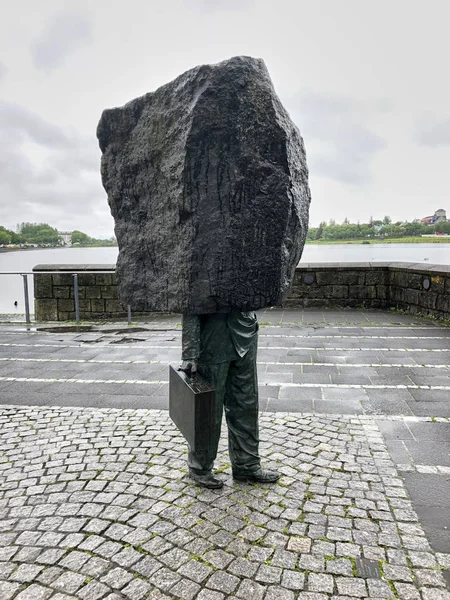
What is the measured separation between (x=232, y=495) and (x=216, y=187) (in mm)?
2019

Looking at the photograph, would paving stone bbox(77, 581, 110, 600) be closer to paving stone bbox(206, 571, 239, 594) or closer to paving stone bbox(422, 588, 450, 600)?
paving stone bbox(206, 571, 239, 594)

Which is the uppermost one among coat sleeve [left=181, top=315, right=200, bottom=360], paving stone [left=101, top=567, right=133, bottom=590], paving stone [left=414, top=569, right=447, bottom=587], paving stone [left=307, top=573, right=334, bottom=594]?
coat sleeve [left=181, top=315, right=200, bottom=360]

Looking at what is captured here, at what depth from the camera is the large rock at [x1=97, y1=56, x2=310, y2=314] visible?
2.74 m

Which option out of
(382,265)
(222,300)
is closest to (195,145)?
(222,300)

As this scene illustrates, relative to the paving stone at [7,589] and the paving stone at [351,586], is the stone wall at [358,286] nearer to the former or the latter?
the paving stone at [351,586]

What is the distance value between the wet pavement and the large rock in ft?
4.27

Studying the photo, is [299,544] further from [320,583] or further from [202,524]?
[202,524]

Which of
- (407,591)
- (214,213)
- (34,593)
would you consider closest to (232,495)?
(407,591)

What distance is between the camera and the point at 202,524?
2904 mm

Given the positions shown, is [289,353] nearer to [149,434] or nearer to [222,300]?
[149,434]

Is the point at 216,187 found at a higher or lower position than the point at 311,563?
higher

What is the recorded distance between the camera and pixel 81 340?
28.4 ft

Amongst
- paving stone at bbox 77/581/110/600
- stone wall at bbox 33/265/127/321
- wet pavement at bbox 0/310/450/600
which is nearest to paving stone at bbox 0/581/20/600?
wet pavement at bbox 0/310/450/600

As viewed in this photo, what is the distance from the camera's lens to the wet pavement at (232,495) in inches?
96.9
